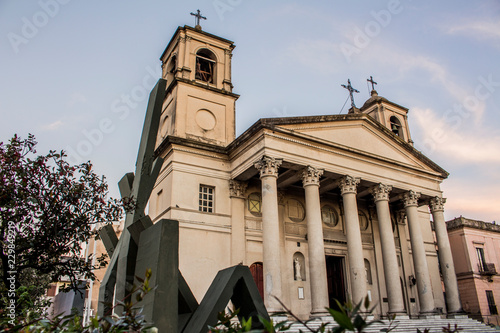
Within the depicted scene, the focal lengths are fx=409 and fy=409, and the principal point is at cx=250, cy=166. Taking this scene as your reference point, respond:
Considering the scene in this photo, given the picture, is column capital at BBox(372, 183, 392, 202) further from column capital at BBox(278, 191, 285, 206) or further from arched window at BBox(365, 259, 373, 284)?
column capital at BBox(278, 191, 285, 206)

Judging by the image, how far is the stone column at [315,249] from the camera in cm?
1627

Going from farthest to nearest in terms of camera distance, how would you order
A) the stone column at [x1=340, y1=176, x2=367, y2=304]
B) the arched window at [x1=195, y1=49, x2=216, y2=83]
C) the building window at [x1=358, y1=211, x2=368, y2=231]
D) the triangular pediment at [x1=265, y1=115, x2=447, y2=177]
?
the building window at [x1=358, y1=211, x2=368, y2=231] → the arched window at [x1=195, y1=49, x2=216, y2=83] → the triangular pediment at [x1=265, y1=115, x2=447, y2=177] → the stone column at [x1=340, y1=176, x2=367, y2=304]

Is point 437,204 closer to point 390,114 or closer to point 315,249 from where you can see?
point 390,114

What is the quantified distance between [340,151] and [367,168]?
1.91 meters

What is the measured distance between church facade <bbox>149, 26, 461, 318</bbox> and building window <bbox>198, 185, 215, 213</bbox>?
0.06 m

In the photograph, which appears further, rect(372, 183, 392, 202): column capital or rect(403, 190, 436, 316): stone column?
rect(372, 183, 392, 202): column capital

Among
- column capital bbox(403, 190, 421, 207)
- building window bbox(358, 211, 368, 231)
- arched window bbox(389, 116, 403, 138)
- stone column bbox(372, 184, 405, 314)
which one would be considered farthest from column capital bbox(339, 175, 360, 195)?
arched window bbox(389, 116, 403, 138)

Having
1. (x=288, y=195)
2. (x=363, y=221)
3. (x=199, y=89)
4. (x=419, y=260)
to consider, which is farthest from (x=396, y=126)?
(x=199, y=89)

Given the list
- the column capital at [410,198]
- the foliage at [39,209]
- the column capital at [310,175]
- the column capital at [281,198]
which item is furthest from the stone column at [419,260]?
the foliage at [39,209]

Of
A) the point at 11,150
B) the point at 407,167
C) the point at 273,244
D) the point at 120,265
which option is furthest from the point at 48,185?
the point at 407,167

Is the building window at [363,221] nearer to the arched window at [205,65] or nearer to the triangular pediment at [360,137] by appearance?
the triangular pediment at [360,137]

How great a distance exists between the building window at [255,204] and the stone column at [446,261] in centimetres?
1009

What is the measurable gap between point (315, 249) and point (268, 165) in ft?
13.0

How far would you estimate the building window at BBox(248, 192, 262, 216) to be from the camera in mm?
20281
